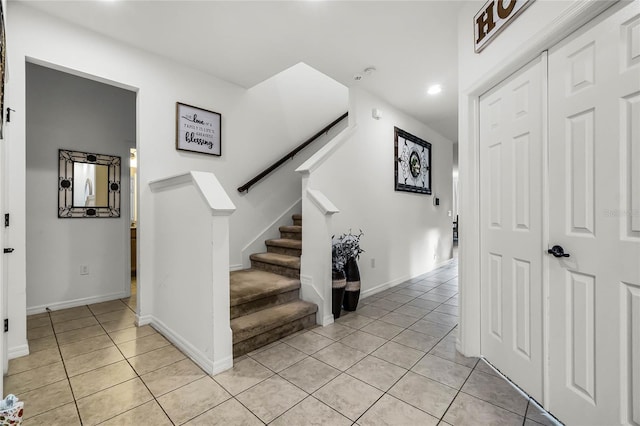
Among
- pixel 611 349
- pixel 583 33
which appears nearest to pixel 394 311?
pixel 611 349

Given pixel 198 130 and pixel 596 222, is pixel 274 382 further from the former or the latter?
pixel 198 130

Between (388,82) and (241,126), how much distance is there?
190 cm

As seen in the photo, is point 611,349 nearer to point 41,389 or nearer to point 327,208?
point 327,208

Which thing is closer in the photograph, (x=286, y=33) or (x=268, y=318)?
(x=268, y=318)

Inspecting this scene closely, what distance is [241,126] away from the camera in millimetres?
3578

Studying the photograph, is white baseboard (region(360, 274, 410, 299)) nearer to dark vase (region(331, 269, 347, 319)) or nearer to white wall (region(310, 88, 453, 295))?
white wall (region(310, 88, 453, 295))

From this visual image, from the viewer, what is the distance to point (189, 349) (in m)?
2.18

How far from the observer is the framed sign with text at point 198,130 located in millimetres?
3008

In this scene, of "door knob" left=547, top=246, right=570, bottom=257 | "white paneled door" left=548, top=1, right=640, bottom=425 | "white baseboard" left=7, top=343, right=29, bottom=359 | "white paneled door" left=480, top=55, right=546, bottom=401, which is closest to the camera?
"white paneled door" left=548, top=1, right=640, bottom=425

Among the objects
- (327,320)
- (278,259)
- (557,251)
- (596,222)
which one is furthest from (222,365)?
(596,222)

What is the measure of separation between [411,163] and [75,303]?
4.95 metres

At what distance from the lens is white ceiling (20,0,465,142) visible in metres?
2.25

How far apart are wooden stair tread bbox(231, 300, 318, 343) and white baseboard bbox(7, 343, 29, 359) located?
5.07 ft

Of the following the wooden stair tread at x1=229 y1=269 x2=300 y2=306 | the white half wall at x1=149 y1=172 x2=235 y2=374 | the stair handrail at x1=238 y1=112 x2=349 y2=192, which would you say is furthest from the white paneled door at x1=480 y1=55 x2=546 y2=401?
the stair handrail at x1=238 y1=112 x2=349 y2=192
